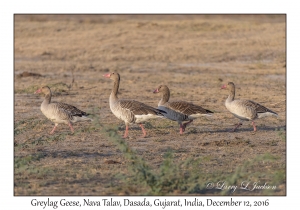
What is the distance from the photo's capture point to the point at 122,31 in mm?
30156

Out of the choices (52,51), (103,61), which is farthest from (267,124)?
(52,51)

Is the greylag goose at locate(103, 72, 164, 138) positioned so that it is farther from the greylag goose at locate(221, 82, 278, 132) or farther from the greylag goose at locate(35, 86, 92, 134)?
the greylag goose at locate(221, 82, 278, 132)

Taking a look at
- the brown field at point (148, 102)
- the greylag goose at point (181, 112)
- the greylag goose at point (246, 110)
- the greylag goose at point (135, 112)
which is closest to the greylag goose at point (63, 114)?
the brown field at point (148, 102)

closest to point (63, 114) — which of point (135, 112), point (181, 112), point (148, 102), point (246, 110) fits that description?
point (135, 112)

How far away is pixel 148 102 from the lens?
53.4 feet

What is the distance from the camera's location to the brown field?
8336 millimetres

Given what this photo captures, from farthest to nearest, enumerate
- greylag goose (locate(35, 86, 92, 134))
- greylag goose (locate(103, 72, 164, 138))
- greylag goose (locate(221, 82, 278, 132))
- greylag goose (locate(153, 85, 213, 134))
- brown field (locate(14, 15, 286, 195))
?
greylag goose (locate(221, 82, 278, 132)) → greylag goose (locate(153, 85, 213, 134)) → greylag goose (locate(35, 86, 92, 134)) → greylag goose (locate(103, 72, 164, 138)) → brown field (locate(14, 15, 286, 195))

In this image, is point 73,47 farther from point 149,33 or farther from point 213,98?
point 213,98

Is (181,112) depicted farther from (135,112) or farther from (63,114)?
(63,114)

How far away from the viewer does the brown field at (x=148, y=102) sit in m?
8.34

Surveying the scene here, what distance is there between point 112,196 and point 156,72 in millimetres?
14630

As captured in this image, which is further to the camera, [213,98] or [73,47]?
[73,47]

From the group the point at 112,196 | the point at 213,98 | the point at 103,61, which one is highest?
the point at 103,61

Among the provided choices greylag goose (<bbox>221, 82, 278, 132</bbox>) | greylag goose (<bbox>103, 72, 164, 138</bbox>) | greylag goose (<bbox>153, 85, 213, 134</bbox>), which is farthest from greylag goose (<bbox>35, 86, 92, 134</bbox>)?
greylag goose (<bbox>221, 82, 278, 132</bbox>)
